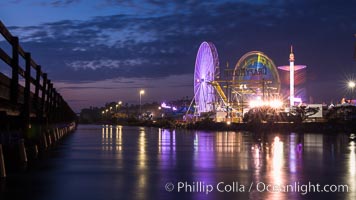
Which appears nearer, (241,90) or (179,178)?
(179,178)

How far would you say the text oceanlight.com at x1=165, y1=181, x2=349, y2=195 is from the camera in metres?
9.23

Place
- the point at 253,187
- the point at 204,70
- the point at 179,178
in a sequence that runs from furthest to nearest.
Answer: the point at 204,70, the point at 179,178, the point at 253,187

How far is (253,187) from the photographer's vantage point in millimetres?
9547

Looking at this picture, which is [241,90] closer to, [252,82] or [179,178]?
[252,82]

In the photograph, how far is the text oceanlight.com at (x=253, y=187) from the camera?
923 centimetres

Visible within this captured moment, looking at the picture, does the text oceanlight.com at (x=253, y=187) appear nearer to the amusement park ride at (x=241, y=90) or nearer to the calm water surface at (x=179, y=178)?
the calm water surface at (x=179, y=178)

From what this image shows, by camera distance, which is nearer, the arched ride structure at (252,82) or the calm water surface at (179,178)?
the calm water surface at (179,178)

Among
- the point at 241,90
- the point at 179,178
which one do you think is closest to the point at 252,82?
the point at 241,90

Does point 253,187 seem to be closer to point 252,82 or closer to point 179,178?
point 179,178

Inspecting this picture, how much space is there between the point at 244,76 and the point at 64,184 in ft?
304

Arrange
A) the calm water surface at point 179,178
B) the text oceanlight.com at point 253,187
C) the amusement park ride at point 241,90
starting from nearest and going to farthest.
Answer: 1. the calm water surface at point 179,178
2. the text oceanlight.com at point 253,187
3. the amusement park ride at point 241,90

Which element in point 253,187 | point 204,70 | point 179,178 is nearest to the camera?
point 253,187

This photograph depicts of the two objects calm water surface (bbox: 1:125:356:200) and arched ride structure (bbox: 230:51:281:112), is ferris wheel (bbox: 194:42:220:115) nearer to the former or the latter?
arched ride structure (bbox: 230:51:281:112)

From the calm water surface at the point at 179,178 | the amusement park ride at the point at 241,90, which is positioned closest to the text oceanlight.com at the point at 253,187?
the calm water surface at the point at 179,178
